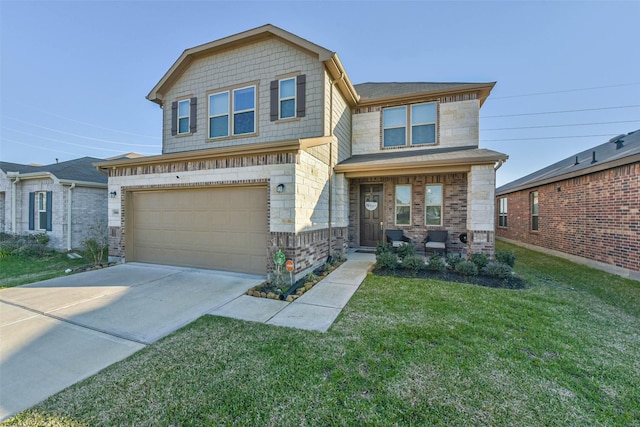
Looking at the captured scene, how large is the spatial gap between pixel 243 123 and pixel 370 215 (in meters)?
5.49

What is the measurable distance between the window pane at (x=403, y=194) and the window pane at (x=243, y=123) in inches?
217

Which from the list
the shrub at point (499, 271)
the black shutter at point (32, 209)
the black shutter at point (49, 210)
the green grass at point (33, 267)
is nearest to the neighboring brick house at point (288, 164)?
the shrub at point (499, 271)

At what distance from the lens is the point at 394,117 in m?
9.42

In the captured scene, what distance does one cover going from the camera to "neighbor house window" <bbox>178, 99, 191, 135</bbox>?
884 cm

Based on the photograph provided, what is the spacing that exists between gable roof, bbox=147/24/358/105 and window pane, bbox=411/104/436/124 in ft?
7.04

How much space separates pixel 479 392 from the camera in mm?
2350

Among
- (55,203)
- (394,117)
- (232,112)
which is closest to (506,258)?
(394,117)

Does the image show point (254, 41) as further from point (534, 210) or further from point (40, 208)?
point (534, 210)

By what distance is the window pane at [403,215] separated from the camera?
936 cm

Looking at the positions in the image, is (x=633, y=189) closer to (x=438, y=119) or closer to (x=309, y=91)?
(x=438, y=119)

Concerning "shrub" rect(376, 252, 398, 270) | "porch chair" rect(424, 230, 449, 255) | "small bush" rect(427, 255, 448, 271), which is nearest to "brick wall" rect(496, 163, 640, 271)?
"porch chair" rect(424, 230, 449, 255)

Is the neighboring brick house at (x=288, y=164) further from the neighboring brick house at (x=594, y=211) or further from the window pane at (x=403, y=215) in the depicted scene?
the neighboring brick house at (x=594, y=211)

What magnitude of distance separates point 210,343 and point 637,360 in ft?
16.3

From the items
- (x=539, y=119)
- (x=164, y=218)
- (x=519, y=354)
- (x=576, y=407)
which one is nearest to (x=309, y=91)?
(x=164, y=218)
